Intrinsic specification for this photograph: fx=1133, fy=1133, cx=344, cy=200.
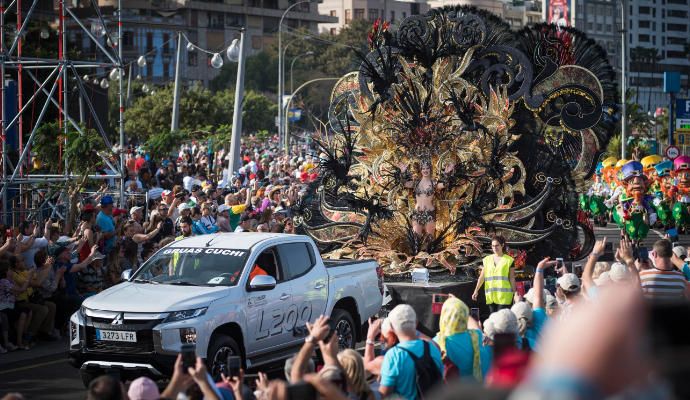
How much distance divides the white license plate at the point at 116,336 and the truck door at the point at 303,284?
6.45 feet

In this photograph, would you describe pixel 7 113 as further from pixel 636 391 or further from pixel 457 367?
pixel 636 391

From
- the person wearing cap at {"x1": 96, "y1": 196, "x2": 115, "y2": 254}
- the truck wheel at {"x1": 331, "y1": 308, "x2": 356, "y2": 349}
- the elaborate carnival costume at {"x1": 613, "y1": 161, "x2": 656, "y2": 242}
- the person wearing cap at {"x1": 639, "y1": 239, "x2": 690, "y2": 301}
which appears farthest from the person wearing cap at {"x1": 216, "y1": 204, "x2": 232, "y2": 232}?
the person wearing cap at {"x1": 639, "y1": 239, "x2": 690, "y2": 301}

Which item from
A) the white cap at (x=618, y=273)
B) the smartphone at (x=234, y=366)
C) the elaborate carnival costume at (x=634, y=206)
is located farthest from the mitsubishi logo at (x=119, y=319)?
the elaborate carnival costume at (x=634, y=206)

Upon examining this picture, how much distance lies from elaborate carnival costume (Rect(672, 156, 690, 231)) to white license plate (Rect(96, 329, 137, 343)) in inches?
971

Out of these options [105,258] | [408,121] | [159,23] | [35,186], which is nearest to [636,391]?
[105,258]

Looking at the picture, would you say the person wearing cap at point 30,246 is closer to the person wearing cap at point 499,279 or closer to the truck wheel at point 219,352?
the truck wheel at point 219,352

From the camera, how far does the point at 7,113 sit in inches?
902

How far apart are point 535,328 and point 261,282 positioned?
12.4 feet

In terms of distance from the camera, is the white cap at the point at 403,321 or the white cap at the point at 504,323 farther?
the white cap at the point at 403,321

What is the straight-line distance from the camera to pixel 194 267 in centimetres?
1240

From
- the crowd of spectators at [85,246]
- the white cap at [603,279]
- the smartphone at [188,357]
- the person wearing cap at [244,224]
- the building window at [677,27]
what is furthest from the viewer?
the building window at [677,27]

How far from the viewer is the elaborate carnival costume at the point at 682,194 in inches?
1298

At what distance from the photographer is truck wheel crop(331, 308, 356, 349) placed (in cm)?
1315

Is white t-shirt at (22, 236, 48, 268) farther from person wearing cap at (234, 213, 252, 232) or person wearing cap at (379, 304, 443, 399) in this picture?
person wearing cap at (379, 304, 443, 399)
